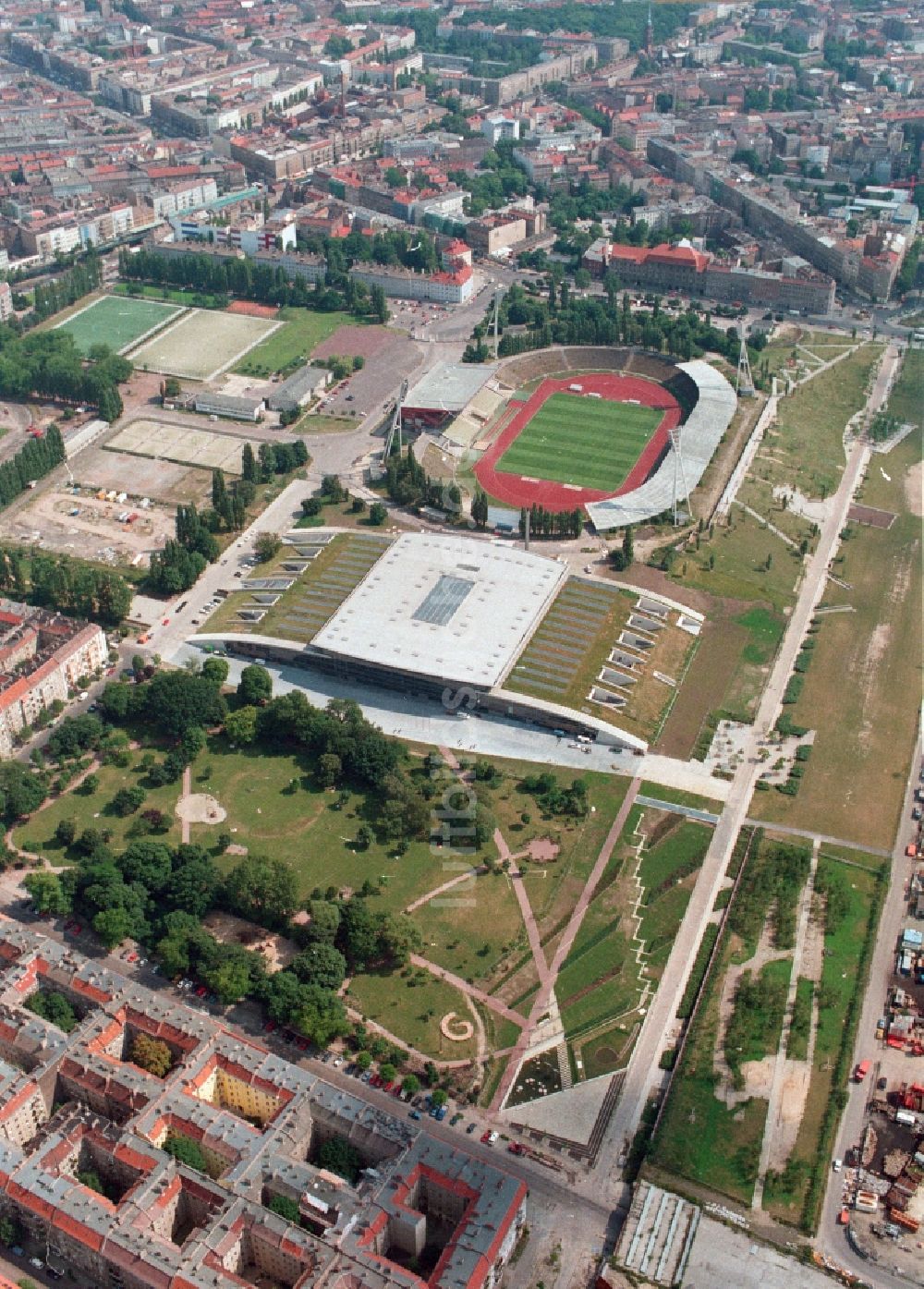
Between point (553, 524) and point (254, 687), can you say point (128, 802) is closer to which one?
point (254, 687)

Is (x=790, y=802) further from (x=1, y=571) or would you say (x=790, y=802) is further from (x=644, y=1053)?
(x=1, y=571)

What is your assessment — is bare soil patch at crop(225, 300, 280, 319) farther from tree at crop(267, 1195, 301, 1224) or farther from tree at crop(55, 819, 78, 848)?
tree at crop(267, 1195, 301, 1224)

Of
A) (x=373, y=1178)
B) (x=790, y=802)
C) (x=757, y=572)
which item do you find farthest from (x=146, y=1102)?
(x=757, y=572)

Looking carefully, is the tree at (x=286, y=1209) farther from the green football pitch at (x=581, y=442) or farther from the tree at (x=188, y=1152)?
the green football pitch at (x=581, y=442)

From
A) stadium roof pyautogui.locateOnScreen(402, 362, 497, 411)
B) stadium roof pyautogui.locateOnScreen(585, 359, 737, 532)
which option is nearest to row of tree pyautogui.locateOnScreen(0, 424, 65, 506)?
stadium roof pyautogui.locateOnScreen(402, 362, 497, 411)

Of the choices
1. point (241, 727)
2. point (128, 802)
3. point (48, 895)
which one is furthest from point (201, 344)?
point (48, 895)

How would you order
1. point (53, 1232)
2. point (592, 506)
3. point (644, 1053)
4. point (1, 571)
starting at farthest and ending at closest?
point (592, 506) → point (1, 571) → point (644, 1053) → point (53, 1232)

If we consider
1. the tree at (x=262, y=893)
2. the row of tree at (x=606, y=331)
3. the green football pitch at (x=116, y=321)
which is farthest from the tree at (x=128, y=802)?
the green football pitch at (x=116, y=321)

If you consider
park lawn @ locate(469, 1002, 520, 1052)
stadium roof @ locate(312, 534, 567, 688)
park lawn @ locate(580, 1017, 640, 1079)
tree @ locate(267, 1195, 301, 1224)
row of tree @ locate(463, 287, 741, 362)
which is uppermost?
row of tree @ locate(463, 287, 741, 362)
